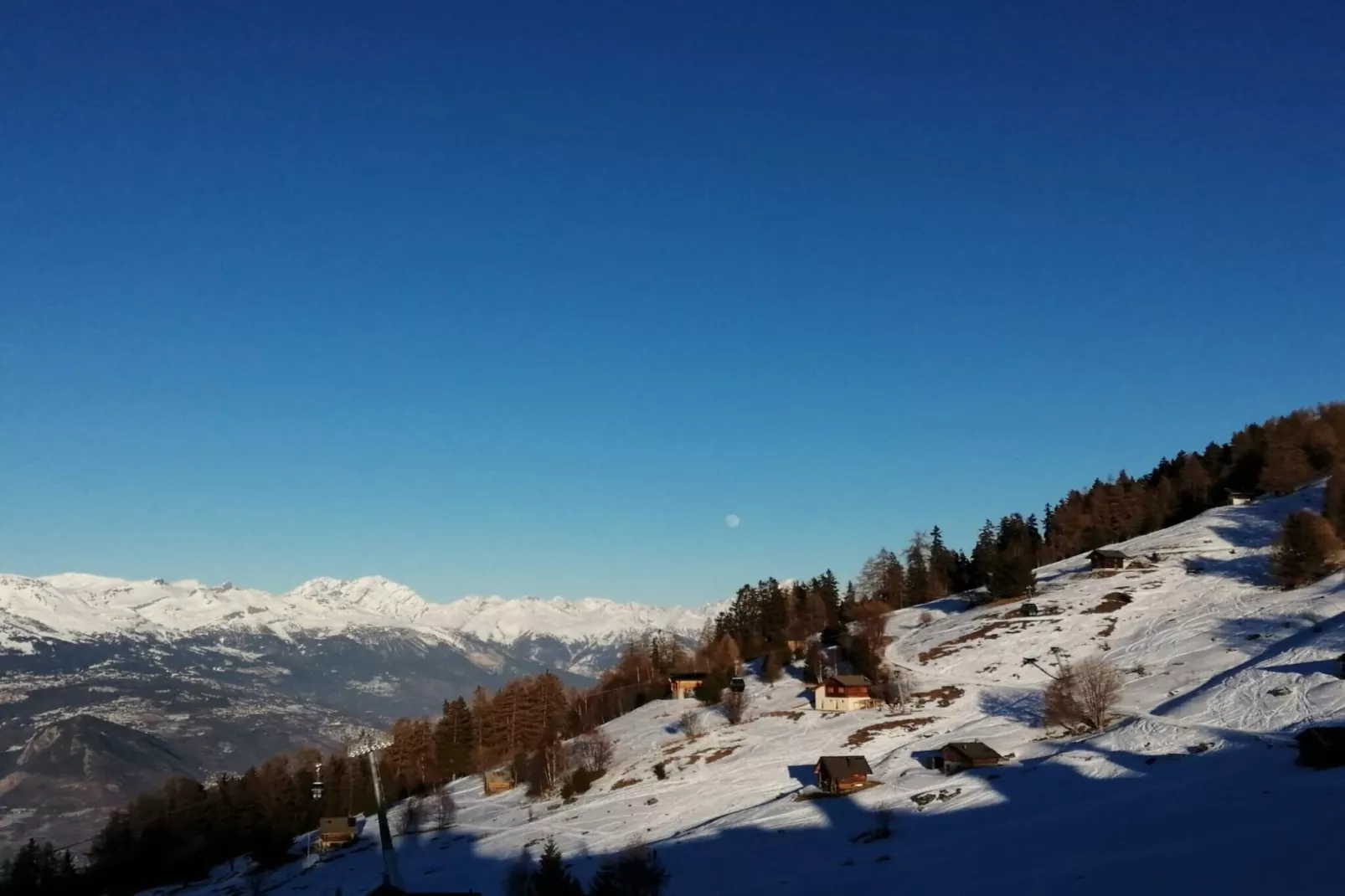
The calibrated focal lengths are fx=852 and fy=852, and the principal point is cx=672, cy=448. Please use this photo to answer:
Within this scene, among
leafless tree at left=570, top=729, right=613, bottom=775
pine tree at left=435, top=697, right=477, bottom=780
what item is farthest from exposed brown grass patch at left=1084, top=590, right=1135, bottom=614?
pine tree at left=435, top=697, right=477, bottom=780

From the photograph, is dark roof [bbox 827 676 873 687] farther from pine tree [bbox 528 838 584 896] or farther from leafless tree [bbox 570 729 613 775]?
pine tree [bbox 528 838 584 896]

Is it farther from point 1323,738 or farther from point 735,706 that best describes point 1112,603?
point 1323,738

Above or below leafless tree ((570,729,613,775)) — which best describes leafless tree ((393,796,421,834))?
below

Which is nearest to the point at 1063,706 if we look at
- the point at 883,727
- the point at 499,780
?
the point at 883,727

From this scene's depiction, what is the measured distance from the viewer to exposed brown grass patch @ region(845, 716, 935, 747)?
84.5 m

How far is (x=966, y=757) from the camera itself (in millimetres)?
69125

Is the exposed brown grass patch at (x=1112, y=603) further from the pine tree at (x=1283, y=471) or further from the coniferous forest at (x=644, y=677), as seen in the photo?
the pine tree at (x=1283, y=471)

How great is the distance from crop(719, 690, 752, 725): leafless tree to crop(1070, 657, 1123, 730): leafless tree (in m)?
39.2

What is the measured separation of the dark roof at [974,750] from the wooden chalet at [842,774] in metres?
7.45

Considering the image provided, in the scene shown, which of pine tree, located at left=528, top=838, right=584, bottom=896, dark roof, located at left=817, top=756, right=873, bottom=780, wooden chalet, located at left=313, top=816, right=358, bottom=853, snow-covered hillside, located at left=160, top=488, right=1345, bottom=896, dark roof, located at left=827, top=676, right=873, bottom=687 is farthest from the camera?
dark roof, located at left=827, top=676, right=873, bottom=687

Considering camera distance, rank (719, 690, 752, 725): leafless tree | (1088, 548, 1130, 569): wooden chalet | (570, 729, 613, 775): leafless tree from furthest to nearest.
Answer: (1088, 548, 1130, 569): wooden chalet < (719, 690, 752, 725): leafless tree < (570, 729, 613, 775): leafless tree

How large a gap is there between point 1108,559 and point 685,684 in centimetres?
6814

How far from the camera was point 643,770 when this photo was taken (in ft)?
296

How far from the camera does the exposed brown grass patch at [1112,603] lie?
113m
